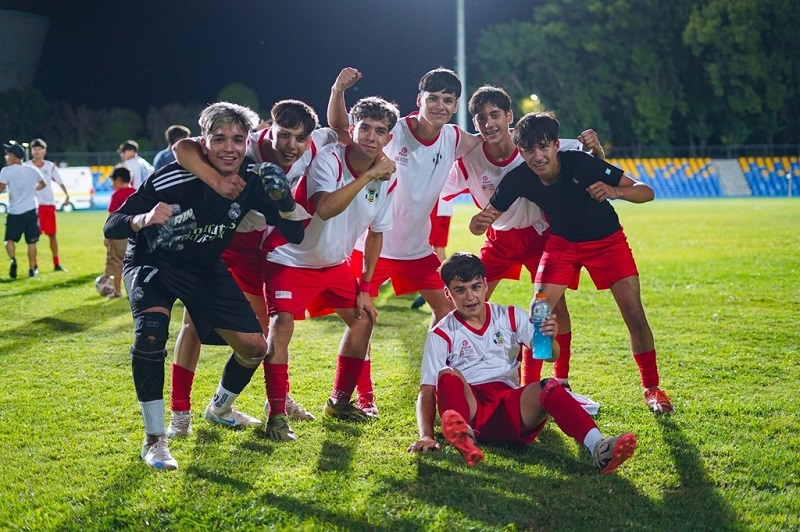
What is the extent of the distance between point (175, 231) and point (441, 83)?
2119 mm

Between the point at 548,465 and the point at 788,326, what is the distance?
15.9 feet

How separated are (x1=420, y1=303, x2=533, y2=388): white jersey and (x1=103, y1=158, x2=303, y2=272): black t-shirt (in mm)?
980

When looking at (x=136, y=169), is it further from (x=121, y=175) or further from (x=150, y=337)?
(x=150, y=337)

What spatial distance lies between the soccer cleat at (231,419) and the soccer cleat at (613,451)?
7.04 feet

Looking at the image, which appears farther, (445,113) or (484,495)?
(445,113)

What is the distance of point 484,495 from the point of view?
388 cm

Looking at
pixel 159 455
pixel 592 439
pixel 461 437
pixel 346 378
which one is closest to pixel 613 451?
pixel 592 439

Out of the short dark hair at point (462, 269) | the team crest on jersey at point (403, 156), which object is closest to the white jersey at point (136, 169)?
the team crest on jersey at point (403, 156)

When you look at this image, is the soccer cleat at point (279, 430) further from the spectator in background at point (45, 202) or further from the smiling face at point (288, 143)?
the spectator in background at point (45, 202)

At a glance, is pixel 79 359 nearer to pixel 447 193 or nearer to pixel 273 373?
pixel 273 373

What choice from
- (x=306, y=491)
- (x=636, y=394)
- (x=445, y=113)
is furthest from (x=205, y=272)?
(x=636, y=394)

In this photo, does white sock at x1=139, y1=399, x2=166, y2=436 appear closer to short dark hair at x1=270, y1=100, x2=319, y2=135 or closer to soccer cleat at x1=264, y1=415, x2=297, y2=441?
soccer cleat at x1=264, y1=415, x2=297, y2=441

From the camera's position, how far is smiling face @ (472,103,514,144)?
5566 millimetres

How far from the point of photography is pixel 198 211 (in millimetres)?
4543
